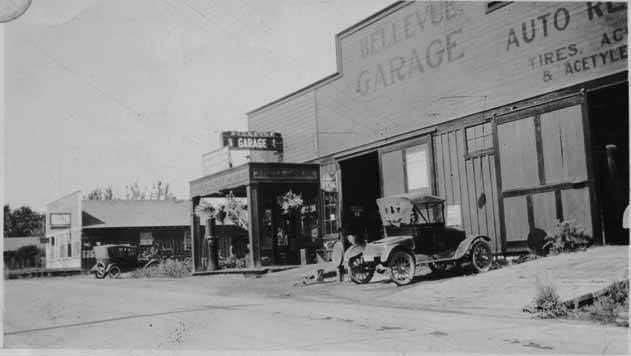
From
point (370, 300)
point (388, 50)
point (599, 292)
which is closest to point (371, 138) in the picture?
point (388, 50)

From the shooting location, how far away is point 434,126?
19594 mm

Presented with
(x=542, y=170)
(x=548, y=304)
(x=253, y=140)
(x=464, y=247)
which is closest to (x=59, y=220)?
(x=253, y=140)

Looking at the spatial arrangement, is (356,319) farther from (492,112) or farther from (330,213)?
(330,213)

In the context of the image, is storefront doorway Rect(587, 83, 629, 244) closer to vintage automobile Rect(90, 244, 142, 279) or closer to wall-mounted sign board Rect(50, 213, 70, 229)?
vintage automobile Rect(90, 244, 142, 279)

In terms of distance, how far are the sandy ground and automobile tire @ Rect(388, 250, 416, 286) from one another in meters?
0.27

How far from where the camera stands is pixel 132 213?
4959 centimetres

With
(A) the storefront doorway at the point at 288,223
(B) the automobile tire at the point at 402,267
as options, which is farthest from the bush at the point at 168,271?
(B) the automobile tire at the point at 402,267

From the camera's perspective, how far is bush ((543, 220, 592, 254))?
A: 1491 cm

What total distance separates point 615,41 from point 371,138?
9772mm

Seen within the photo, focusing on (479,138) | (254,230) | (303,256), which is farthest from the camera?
(303,256)

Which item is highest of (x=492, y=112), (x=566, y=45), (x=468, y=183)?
(x=566, y=45)

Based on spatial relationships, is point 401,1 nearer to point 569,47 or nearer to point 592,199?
point 569,47

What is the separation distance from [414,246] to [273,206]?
13.6 m

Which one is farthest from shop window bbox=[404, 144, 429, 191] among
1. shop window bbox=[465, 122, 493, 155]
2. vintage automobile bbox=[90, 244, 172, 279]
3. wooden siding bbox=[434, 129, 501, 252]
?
vintage automobile bbox=[90, 244, 172, 279]
